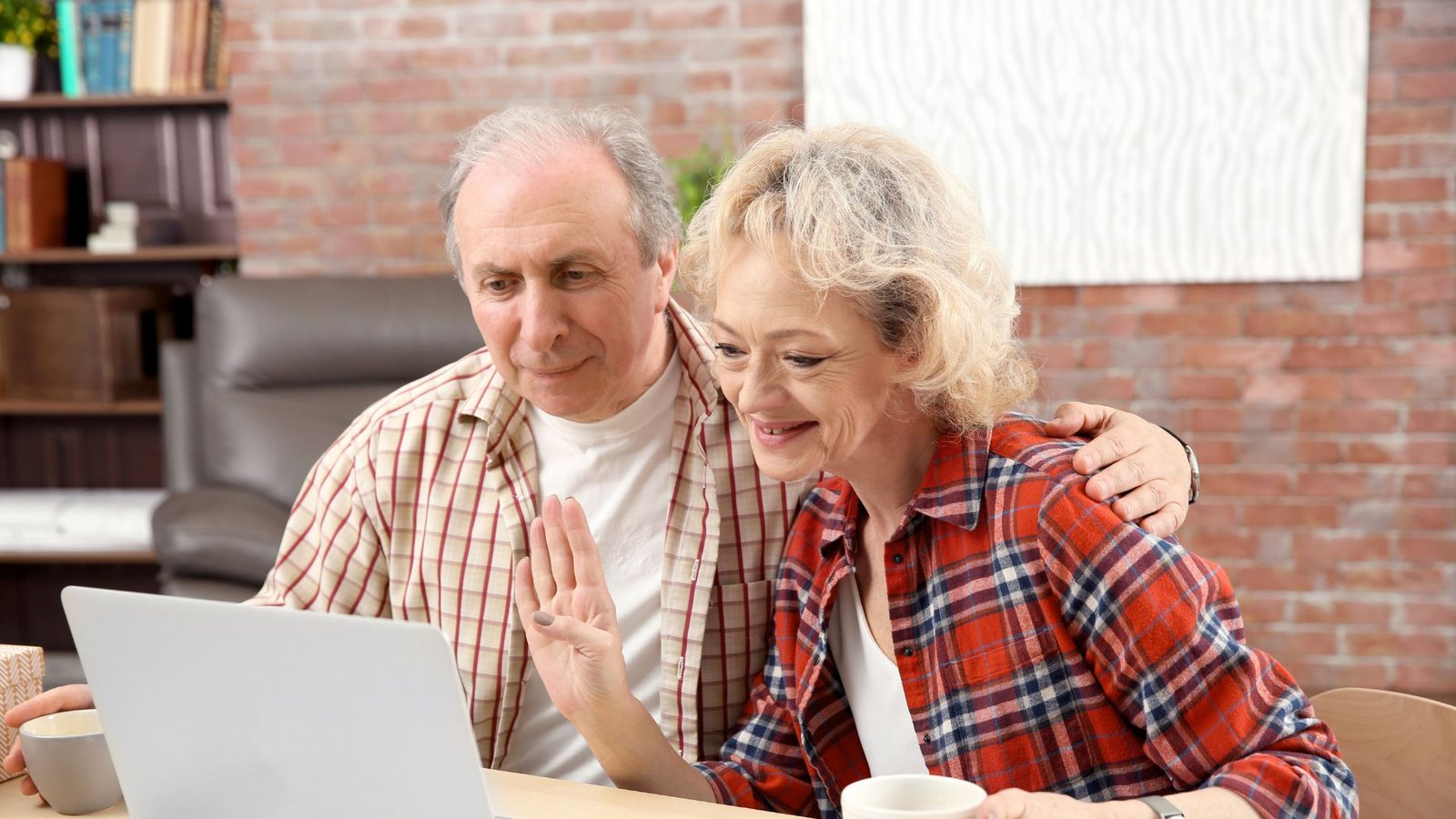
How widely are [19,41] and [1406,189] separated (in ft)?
12.3

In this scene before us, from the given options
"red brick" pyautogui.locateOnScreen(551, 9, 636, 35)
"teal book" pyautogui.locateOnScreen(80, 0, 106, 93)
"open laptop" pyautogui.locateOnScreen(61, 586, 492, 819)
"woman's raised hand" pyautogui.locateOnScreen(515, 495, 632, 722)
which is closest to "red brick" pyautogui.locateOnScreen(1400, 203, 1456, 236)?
"red brick" pyautogui.locateOnScreen(551, 9, 636, 35)

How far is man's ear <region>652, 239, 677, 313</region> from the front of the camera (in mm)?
1547

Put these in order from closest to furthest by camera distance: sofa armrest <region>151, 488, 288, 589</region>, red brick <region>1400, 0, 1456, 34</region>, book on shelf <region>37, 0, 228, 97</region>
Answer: sofa armrest <region>151, 488, 288, 589</region>, red brick <region>1400, 0, 1456, 34</region>, book on shelf <region>37, 0, 228, 97</region>

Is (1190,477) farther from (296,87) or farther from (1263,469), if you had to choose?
(296,87)

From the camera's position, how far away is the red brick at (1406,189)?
3.19m

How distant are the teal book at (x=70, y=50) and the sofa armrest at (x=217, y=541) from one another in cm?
180

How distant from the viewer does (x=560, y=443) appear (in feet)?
5.18

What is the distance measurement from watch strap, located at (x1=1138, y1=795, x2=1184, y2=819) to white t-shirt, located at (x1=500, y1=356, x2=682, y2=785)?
0.63m

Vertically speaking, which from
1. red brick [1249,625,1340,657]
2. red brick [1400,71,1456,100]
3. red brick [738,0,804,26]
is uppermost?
red brick [738,0,804,26]

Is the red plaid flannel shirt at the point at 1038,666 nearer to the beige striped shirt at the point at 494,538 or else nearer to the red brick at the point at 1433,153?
the beige striped shirt at the point at 494,538

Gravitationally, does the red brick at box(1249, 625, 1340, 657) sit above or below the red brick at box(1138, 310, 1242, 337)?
below

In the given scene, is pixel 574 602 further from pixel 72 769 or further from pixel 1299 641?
pixel 1299 641

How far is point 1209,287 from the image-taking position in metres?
3.29

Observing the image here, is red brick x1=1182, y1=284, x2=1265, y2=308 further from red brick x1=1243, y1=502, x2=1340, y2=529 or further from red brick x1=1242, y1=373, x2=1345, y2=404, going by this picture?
red brick x1=1243, y1=502, x2=1340, y2=529
